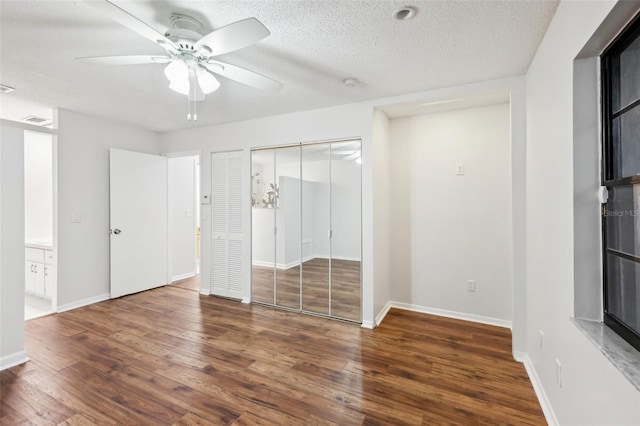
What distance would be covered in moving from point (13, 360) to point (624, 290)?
4.12 metres

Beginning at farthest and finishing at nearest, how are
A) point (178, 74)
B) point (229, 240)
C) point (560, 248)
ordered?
1. point (229, 240)
2. point (178, 74)
3. point (560, 248)

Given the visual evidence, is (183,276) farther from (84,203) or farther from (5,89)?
(5,89)

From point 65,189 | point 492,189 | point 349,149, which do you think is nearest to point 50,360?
point 65,189

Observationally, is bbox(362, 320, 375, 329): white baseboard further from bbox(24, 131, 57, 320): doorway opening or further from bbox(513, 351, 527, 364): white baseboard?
bbox(24, 131, 57, 320): doorway opening

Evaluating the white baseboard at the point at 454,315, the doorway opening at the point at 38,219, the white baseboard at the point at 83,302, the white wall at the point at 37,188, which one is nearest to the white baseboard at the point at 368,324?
the white baseboard at the point at 454,315

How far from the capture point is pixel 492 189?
3.24m

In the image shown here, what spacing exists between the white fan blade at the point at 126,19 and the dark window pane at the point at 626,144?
7.24 ft

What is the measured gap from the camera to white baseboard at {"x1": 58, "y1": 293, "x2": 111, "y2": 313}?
3.66 m

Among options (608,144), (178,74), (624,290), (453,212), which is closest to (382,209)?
(453,212)

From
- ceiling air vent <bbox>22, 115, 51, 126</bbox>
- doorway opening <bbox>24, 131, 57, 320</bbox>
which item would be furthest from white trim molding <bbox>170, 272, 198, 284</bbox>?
ceiling air vent <bbox>22, 115, 51, 126</bbox>

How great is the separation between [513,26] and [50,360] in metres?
4.34

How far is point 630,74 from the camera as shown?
1.22 m

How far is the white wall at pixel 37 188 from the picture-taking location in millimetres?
4574

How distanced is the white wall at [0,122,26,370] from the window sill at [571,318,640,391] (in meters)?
3.90
